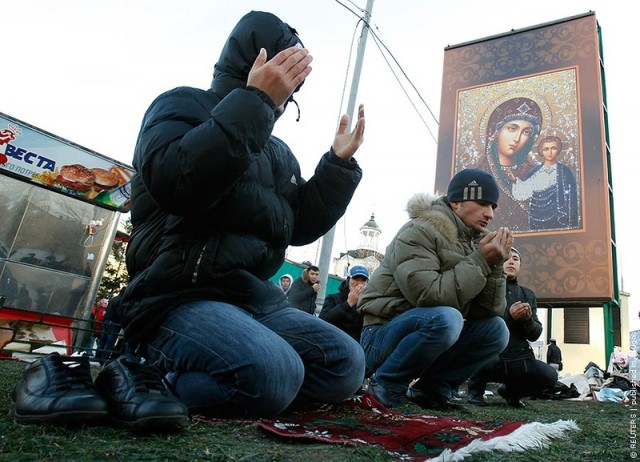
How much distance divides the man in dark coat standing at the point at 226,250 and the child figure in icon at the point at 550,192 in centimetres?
899

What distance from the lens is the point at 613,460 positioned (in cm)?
109

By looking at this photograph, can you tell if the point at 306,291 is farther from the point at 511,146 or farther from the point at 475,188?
the point at 511,146

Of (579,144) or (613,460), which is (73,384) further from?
(579,144)

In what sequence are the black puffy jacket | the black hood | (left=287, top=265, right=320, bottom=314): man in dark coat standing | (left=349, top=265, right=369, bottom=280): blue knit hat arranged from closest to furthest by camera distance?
the black puffy jacket < the black hood < (left=349, top=265, right=369, bottom=280): blue knit hat < (left=287, top=265, right=320, bottom=314): man in dark coat standing

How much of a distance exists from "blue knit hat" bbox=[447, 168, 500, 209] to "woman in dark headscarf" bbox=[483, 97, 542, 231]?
748cm

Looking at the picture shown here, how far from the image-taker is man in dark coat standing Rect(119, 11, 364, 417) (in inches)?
51.2

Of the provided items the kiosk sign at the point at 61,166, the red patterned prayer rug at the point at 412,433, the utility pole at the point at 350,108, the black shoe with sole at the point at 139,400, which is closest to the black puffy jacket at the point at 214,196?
the black shoe with sole at the point at 139,400

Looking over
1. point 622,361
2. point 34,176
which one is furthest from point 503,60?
point 34,176

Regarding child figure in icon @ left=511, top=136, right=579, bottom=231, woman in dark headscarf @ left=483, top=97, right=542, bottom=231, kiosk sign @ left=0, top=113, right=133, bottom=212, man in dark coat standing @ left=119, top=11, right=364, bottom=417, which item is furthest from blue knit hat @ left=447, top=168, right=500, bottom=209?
child figure in icon @ left=511, top=136, right=579, bottom=231

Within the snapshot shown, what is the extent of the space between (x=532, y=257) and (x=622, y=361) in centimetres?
390

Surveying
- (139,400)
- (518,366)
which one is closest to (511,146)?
(518,366)

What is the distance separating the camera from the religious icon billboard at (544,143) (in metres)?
9.17

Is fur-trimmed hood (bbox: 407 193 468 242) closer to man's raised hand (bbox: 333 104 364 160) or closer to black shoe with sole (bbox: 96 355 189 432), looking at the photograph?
man's raised hand (bbox: 333 104 364 160)

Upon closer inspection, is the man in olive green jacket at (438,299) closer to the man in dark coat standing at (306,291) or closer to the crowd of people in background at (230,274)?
the crowd of people in background at (230,274)
